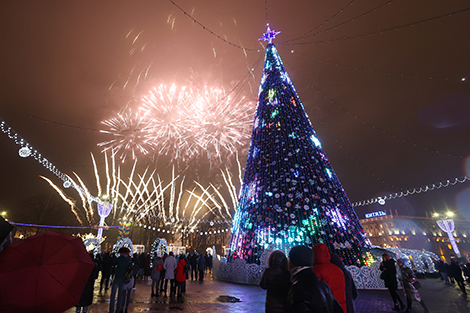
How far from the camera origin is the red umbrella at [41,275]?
2.22 m

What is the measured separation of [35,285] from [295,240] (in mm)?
7764

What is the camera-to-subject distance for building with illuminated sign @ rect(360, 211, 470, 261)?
6925cm

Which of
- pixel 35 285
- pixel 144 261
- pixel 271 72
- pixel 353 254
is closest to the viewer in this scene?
pixel 35 285

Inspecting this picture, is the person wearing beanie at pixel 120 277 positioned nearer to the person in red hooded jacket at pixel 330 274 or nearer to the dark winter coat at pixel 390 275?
the person in red hooded jacket at pixel 330 274

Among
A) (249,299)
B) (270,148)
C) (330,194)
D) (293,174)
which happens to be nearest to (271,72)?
(270,148)

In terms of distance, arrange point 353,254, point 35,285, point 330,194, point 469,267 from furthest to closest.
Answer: point 469,267 → point 330,194 → point 353,254 → point 35,285

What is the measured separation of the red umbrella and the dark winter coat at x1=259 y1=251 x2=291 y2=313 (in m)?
2.35

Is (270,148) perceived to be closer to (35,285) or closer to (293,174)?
(293,174)

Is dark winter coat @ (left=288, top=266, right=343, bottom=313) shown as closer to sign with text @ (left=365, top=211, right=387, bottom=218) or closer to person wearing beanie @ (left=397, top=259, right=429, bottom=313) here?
person wearing beanie @ (left=397, top=259, right=429, bottom=313)

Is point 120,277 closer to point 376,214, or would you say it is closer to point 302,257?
point 302,257

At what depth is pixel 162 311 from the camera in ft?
19.4

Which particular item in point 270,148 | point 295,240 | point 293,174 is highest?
point 270,148

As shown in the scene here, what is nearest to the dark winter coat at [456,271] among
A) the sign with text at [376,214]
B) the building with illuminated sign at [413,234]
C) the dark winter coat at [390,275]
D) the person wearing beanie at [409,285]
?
the dark winter coat at [390,275]

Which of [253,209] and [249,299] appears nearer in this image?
[249,299]
